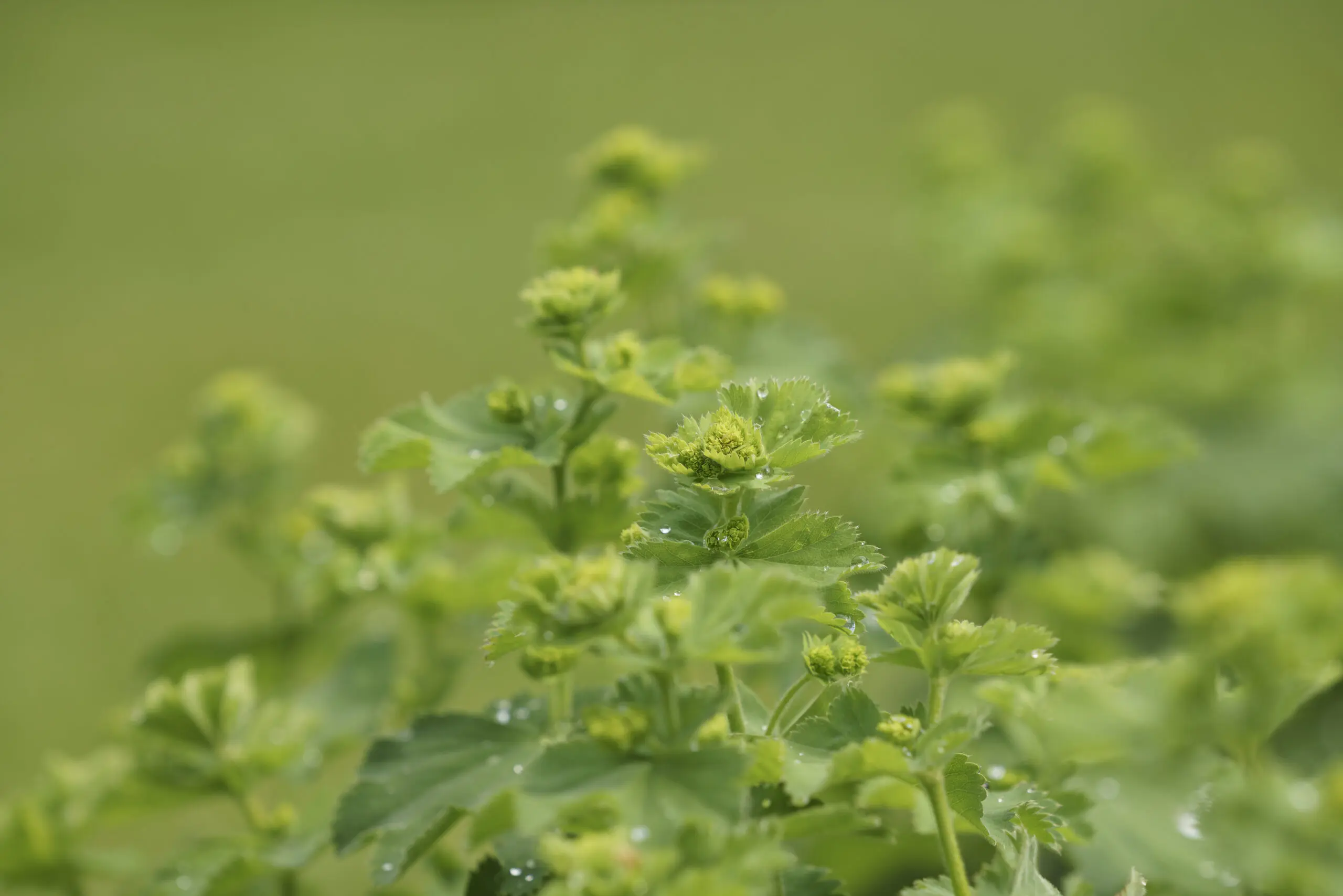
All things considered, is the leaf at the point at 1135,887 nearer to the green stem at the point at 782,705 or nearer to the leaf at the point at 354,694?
the green stem at the point at 782,705

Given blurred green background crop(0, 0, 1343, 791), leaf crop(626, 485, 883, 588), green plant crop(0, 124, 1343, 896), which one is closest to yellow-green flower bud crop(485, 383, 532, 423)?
green plant crop(0, 124, 1343, 896)

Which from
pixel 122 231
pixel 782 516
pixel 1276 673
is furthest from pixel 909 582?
pixel 122 231

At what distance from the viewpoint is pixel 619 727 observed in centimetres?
48

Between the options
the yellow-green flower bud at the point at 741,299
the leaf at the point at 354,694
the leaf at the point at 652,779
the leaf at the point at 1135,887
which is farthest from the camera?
the yellow-green flower bud at the point at 741,299

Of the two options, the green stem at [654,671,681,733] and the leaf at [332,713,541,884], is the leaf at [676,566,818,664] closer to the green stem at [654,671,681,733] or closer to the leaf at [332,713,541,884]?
the green stem at [654,671,681,733]

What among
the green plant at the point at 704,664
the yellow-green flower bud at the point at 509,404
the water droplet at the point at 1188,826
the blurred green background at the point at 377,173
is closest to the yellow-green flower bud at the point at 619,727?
the green plant at the point at 704,664

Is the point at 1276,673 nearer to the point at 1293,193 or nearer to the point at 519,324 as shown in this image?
the point at 519,324

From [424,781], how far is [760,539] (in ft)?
0.72

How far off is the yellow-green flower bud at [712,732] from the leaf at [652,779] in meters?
0.02

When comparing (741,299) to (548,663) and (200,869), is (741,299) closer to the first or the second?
(548,663)

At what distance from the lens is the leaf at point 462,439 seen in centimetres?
64

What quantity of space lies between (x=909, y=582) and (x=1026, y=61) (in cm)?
330

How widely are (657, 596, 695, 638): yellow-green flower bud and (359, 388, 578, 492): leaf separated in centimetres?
18

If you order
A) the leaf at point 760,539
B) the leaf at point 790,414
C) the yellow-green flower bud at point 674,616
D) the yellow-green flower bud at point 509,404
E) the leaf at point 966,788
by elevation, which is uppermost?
the yellow-green flower bud at point 509,404
